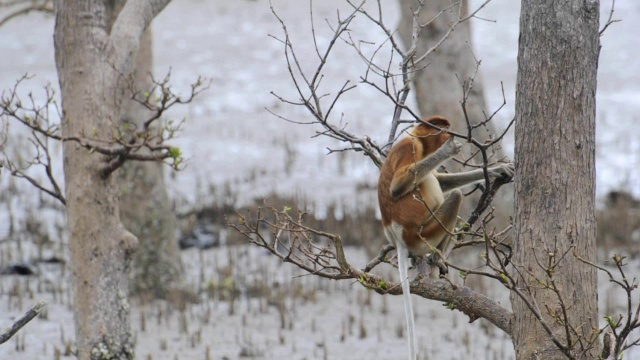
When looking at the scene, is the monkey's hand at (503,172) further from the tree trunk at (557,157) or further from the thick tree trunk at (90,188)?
the thick tree trunk at (90,188)

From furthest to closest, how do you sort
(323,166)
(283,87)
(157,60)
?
1. (157,60)
2. (283,87)
3. (323,166)

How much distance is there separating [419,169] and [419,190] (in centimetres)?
12

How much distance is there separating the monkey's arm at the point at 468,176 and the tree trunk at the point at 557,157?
55 centimetres

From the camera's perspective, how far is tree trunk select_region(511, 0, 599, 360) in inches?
118

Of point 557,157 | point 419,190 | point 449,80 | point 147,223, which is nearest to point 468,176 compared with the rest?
point 419,190

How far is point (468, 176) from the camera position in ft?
13.4

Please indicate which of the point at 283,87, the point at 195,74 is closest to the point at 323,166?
the point at 283,87

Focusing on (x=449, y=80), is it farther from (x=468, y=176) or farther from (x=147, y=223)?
(x=468, y=176)

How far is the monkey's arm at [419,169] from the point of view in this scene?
371 cm

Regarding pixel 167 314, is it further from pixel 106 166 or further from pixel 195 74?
pixel 195 74

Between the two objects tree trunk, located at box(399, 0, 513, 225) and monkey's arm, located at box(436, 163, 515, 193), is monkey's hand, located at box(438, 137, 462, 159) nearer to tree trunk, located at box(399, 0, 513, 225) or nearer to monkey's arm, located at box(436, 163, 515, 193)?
monkey's arm, located at box(436, 163, 515, 193)

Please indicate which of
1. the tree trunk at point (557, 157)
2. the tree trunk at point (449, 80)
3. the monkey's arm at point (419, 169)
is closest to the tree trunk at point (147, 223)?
the tree trunk at point (449, 80)

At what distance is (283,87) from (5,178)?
5661 mm

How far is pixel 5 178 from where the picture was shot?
1166 cm
